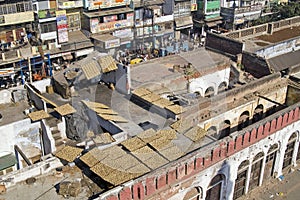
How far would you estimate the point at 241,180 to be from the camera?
2473 centimetres

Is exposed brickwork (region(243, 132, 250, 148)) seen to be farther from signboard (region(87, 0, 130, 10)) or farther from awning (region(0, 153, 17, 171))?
signboard (region(87, 0, 130, 10))

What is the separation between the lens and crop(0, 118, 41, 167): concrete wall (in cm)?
2362

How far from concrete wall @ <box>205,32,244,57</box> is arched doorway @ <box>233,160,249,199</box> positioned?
1381 centimetres

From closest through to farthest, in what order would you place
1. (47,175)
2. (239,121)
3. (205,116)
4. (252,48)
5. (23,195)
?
(23,195), (47,175), (205,116), (239,121), (252,48)

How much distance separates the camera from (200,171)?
20.4 meters

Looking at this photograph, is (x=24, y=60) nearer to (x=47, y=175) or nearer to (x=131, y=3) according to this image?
(x=131, y=3)

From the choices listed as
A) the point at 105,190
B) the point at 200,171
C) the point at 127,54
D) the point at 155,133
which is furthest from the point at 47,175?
the point at 127,54

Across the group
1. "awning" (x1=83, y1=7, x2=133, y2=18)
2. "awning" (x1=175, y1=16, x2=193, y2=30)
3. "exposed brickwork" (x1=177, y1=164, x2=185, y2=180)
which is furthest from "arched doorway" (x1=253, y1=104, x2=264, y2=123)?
"awning" (x1=175, y1=16, x2=193, y2=30)

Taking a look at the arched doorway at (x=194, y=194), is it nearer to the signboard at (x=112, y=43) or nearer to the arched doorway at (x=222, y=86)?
the arched doorway at (x=222, y=86)

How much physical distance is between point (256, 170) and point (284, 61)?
45.4 ft

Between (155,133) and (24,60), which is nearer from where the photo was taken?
(155,133)


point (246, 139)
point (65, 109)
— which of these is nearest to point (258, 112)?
point (246, 139)

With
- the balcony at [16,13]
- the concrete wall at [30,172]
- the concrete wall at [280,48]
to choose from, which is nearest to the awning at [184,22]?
the concrete wall at [280,48]

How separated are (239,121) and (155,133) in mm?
10410
